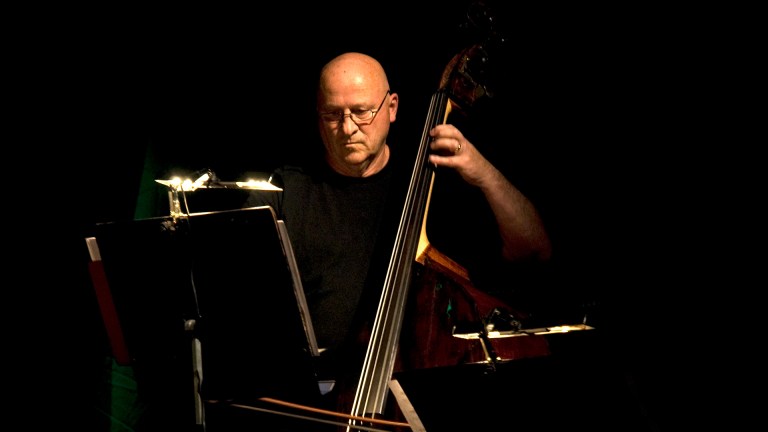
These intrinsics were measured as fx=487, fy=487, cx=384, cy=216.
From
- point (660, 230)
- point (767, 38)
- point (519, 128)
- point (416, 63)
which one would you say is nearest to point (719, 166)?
point (660, 230)

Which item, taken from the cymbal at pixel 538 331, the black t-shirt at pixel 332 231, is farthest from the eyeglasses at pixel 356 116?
the cymbal at pixel 538 331

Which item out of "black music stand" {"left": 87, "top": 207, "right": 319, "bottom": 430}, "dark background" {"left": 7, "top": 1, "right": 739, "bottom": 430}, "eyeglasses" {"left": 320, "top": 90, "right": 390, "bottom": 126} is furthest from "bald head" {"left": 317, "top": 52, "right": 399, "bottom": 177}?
"black music stand" {"left": 87, "top": 207, "right": 319, "bottom": 430}

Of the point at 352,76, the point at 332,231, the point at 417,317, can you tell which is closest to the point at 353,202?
the point at 332,231

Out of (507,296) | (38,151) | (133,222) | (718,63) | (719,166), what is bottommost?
(507,296)

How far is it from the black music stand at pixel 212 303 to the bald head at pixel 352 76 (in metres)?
0.93

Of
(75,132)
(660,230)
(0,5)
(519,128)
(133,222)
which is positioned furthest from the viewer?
(75,132)

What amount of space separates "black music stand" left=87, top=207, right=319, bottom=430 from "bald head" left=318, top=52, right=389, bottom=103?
0.93m

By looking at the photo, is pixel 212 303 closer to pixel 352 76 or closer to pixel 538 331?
pixel 538 331

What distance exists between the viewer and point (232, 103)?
248 centimetres

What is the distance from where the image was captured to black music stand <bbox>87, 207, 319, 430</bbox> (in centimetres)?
112

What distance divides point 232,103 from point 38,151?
3.05ft

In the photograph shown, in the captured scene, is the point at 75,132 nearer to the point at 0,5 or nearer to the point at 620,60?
the point at 0,5

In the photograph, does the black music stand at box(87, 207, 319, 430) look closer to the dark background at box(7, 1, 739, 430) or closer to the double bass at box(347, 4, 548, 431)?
the double bass at box(347, 4, 548, 431)

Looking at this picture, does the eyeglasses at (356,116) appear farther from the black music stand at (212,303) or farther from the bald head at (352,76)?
the black music stand at (212,303)
